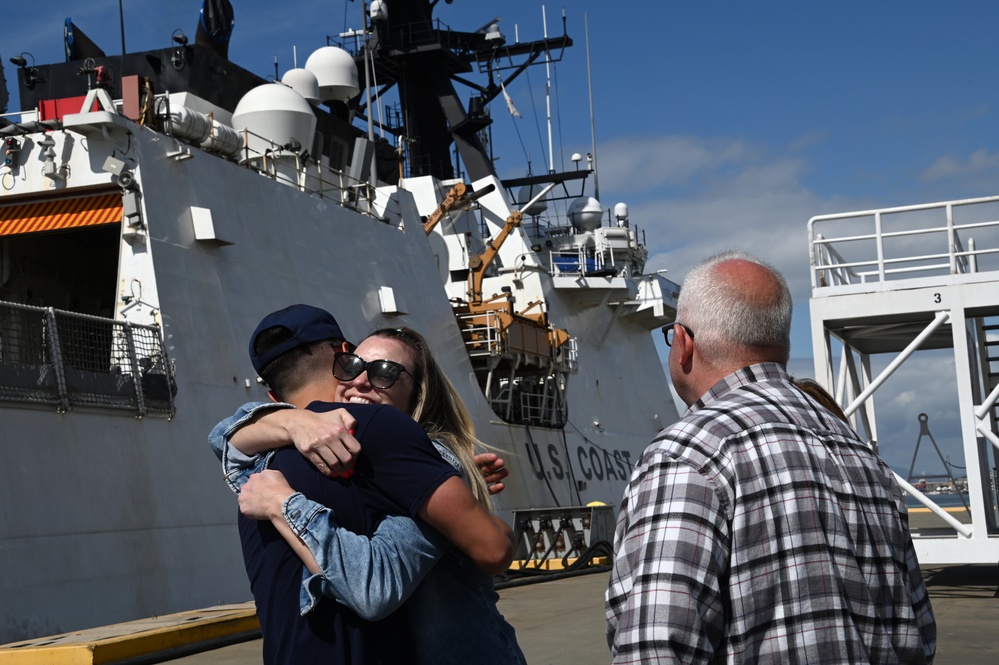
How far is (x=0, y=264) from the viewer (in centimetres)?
1342

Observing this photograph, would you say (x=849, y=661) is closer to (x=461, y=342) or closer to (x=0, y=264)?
(x=0, y=264)

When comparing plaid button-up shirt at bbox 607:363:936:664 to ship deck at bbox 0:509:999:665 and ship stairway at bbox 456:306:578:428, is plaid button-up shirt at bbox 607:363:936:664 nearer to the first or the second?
ship deck at bbox 0:509:999:665

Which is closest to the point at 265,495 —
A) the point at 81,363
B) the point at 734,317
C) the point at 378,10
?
the point at 734,317

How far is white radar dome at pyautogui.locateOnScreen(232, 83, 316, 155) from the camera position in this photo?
1521 centimetres

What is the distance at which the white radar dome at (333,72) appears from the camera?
66.2ft

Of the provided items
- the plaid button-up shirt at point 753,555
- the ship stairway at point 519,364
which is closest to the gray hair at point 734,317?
the plaid button-up shirt at point 753,555

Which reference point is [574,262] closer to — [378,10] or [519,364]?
[519,364]

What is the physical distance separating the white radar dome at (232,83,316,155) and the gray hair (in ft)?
43.6

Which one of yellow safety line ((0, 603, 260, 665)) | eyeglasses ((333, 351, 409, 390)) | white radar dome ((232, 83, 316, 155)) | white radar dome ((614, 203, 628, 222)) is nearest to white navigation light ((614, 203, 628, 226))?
white radar dome ((614, 203, 628, 222))

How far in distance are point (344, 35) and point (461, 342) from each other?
11.2m

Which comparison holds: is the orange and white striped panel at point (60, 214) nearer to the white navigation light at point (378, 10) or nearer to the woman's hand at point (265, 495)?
the woman's hand at point (265, 495)

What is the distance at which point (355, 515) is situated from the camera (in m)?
2.37

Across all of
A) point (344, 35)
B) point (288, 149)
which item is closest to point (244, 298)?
point (288, 149)

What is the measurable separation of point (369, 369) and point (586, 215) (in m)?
23.9
